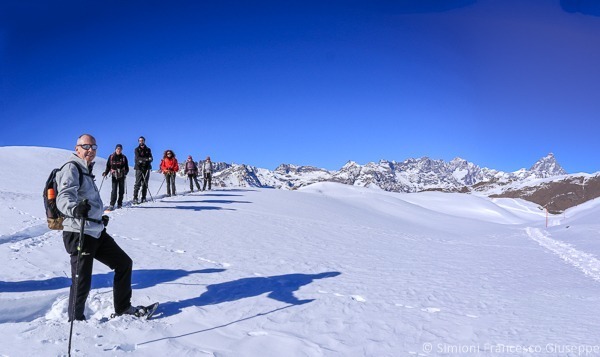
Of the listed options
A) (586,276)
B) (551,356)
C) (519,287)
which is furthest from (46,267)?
(586,276)

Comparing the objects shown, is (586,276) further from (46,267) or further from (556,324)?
(46,267)

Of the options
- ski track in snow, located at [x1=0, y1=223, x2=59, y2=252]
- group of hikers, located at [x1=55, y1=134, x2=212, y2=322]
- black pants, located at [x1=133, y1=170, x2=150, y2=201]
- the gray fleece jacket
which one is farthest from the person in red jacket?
the gray fleece jacket

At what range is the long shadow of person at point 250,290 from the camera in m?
5.84

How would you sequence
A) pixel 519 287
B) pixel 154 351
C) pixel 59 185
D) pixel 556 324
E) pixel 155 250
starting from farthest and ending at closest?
1. pixel 155 250
2. pixel 519 287
3. pixel 556 324
4. pixel 59 185
5. pixel 154 351

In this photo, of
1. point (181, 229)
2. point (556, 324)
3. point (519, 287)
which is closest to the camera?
point (556, 324)

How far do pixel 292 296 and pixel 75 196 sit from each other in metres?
3.53

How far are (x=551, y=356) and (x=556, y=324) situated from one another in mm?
1305

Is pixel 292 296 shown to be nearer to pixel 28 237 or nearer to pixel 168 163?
pixel 28 237

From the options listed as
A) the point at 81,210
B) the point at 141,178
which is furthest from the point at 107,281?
the point at 141,178

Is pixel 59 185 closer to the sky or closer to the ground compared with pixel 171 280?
closer to the sky

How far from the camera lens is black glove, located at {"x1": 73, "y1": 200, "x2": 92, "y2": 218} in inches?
177

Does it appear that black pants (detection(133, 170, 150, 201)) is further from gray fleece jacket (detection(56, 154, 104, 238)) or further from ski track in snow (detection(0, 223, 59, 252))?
gray fleece jacket (detection(56, 154, 104, 238))

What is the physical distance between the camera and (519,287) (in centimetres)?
802

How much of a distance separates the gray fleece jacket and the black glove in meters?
0.07
